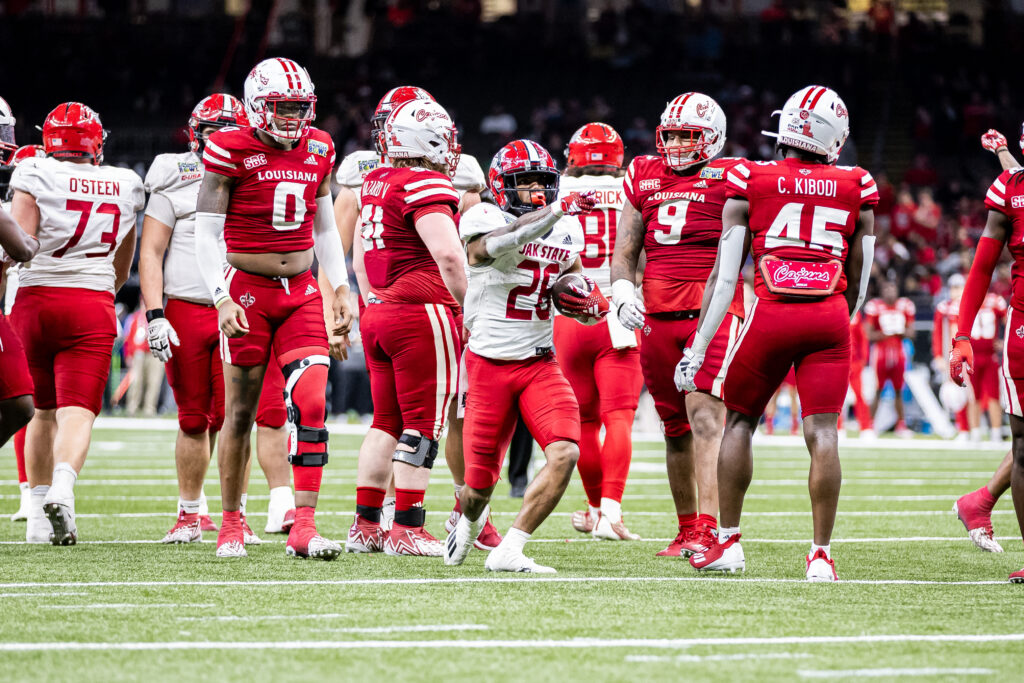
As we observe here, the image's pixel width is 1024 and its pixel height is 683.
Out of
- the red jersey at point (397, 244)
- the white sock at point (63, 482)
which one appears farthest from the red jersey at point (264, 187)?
the white sock at point (63, 482)

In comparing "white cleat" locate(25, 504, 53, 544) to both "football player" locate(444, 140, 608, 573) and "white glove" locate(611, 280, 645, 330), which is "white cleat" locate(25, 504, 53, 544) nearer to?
"football player" locate(444, 140, 608, 573)

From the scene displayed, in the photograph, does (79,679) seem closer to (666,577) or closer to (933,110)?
(666,577)

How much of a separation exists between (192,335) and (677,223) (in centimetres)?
248

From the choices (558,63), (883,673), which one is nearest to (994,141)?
(883,673)

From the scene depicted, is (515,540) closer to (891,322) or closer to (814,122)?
(814,122)

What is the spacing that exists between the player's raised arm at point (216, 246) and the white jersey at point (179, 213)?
95cm

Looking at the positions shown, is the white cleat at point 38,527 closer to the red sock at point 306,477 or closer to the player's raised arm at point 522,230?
the red sock at point 306,477

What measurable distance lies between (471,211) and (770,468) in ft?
24.8

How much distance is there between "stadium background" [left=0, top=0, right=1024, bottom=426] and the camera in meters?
26.7

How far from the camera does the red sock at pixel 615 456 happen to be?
294 inches

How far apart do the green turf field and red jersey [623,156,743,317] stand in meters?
1.27

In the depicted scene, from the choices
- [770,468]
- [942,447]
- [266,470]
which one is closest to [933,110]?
[942,447]

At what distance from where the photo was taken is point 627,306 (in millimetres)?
5953

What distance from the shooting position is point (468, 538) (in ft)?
19.6
